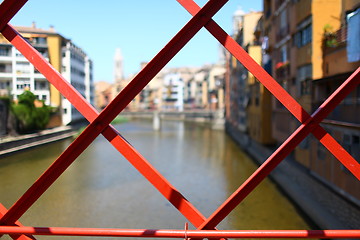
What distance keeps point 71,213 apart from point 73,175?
17.2ft

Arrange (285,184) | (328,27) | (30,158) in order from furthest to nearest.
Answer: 1. (285,184)
2. (328,27)
3. (30,158)

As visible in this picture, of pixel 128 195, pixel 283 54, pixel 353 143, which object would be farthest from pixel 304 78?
pixel 128 195

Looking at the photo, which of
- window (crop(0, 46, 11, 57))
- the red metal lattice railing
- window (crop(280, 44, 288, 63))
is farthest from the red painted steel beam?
window (crop(280, 44, 288, 63))

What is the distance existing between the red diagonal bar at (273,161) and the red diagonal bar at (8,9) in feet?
6.09

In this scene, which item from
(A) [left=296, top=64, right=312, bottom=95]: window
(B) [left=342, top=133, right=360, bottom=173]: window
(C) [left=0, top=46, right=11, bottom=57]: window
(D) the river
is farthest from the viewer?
(A) [left=296, top=64, right=312, bottom=95]: window

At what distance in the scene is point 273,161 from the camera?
2.09 meters

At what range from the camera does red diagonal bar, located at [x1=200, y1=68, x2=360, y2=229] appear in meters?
2.08

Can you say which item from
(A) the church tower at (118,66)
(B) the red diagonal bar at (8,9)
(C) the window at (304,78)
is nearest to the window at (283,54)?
(C) the window at (304,78)

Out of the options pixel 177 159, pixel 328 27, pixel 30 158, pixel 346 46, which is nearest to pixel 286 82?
pixel 328 27

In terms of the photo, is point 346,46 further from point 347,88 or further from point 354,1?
point 347,88

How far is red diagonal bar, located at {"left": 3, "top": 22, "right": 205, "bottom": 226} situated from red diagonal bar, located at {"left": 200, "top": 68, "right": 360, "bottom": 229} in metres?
0.12

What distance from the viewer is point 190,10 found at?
2.08 metres

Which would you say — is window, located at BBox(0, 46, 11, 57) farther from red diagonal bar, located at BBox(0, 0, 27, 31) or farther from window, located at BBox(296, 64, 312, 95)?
window, located at BBox(296, 64, 312, 95)

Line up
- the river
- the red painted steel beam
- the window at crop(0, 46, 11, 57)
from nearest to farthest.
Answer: the red painted steel beam → the window at crop(0, 46, 11, 57) → the river
